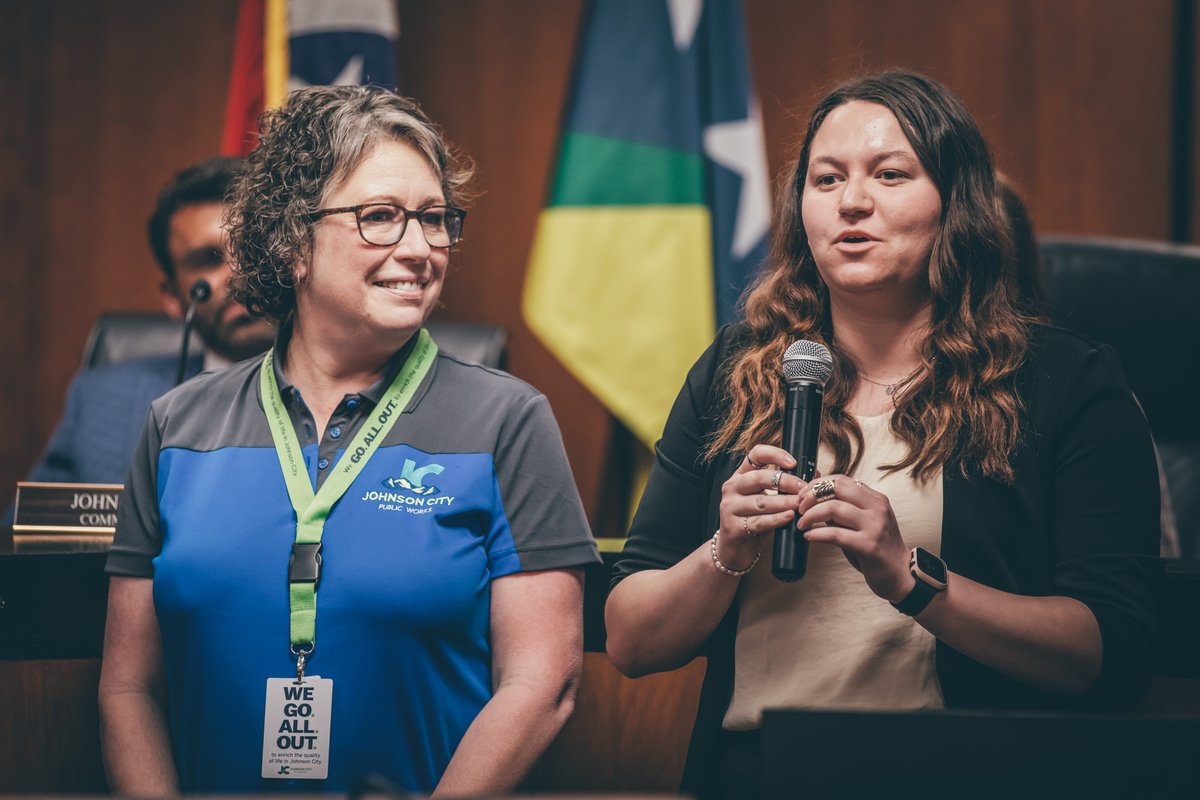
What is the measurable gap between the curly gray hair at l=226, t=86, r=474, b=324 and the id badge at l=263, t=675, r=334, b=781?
0.55 m

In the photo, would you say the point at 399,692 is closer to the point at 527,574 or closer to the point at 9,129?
the point at 527,574

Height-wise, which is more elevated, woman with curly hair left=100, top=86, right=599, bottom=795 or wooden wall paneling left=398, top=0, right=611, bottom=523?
wooden wall paneling left=398, top=0, right=611, bottom=523

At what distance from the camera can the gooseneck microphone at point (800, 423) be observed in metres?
1.17

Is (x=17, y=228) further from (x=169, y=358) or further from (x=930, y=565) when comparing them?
(x=930, y=565)

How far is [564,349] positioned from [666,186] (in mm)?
503

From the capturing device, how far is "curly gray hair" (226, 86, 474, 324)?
1.60 meters

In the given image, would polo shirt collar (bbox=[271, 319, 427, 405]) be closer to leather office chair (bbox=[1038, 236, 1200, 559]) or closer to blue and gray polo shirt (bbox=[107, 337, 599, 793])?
blue and gray polo shirt (bbox=[107, 337, 599, 793])

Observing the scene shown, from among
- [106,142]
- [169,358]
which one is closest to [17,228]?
[106,142]

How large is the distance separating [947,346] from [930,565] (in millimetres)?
303

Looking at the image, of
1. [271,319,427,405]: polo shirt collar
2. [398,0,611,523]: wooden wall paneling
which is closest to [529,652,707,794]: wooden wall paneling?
[271,319,427,405]: polo shirt collar

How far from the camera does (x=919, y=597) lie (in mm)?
1218

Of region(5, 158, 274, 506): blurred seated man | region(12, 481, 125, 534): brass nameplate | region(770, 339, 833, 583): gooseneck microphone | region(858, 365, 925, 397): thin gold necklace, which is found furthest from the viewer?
region(5, 158, 274, 506): blurred seated man

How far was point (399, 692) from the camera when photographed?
4.75ft

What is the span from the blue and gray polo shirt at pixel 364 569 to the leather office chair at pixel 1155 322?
133cm
